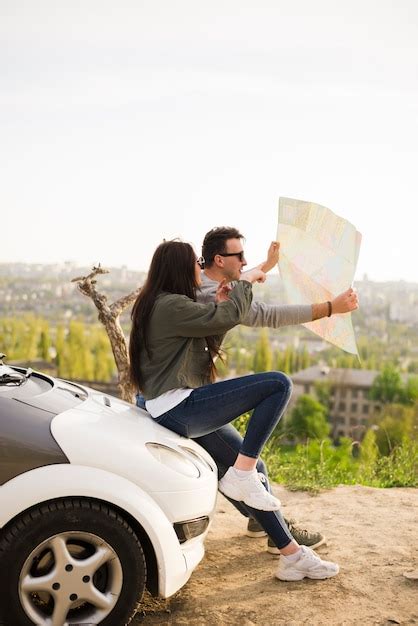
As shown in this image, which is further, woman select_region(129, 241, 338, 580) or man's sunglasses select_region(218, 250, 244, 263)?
man's sunglasses select_region(218, 250, 244, 263)

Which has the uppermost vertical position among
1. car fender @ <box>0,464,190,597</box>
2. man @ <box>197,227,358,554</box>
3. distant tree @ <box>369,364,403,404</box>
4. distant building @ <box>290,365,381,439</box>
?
man @ <box>197,227,358,554</box>

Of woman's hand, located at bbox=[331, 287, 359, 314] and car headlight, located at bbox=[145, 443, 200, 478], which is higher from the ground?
woman's hand, located at bbox=[331, 287, 359, 314]

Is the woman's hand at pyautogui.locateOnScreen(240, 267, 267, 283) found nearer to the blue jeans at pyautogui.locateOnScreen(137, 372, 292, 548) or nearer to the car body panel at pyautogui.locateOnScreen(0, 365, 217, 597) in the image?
the blue jeans at pyautogui.locateOnScreen(137, 372, 292, 548)

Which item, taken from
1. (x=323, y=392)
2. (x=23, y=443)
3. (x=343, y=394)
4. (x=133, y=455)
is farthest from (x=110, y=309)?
(x=343, y=394)

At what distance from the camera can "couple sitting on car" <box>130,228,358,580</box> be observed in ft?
13.3

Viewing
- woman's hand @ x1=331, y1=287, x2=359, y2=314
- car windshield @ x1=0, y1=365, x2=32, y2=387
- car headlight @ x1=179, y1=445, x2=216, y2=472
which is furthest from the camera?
woman's hand @ x1=331, y1=287, x2=359, y2=314

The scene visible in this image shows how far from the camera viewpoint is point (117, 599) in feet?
11.4

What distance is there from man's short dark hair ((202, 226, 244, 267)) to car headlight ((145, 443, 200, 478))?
1.23m

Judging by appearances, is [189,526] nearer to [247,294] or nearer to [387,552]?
[247,294]

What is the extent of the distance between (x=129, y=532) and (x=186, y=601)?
0.78 metres

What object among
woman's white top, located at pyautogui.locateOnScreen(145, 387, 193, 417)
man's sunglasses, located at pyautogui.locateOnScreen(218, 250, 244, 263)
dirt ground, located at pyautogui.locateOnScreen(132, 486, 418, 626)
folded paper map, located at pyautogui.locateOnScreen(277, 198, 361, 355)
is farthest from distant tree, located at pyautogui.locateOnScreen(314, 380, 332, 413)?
woman's white top, located at pyautogui.locateOnScreen(145, 387, 193, 417)

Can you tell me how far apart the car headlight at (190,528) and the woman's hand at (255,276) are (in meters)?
1.20

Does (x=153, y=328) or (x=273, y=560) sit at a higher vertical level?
(x=153, y=328)

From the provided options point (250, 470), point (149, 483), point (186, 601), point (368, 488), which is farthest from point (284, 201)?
point (368, 488)
